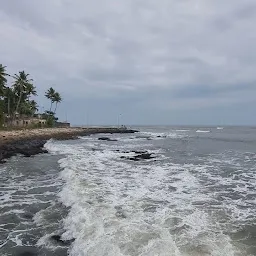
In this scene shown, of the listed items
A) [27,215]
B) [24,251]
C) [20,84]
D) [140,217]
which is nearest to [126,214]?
[140,217]

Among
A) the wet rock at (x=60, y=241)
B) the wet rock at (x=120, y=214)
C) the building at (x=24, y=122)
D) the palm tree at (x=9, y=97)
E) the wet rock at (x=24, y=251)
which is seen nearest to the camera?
the wet rock at (x=24, y=251)

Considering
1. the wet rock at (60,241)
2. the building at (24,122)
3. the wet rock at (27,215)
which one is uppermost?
the building at (24,122)

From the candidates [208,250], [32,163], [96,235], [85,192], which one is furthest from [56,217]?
[32,163]

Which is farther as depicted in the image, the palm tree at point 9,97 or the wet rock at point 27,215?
the palm tree at point 9,97

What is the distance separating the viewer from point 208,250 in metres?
7.74

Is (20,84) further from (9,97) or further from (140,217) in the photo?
(140,217)

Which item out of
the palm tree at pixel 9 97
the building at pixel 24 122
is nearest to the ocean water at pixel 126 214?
the palm tree at pixel 9 97

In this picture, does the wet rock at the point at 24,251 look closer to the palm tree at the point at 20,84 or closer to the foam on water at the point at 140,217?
the foam on water at the point at 140,217

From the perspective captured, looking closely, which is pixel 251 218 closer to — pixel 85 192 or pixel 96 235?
pixel 96 235

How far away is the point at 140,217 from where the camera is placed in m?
10.4

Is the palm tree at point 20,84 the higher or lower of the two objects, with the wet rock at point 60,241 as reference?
higher

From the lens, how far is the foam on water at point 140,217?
25.8 feet

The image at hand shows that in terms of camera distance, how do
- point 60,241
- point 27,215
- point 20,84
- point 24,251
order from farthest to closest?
point 20,84 < point 27,215 < point 60,241 < point 24,251

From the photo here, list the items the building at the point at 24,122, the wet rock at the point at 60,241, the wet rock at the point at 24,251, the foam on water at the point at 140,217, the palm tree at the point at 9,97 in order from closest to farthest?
the wet rock at the point at 24,251 < the foam on water at the point at 140,217 < the wet rock at the point at 60,241 < the palm tree at the point at 9,97 < the building at the point at 24,122
